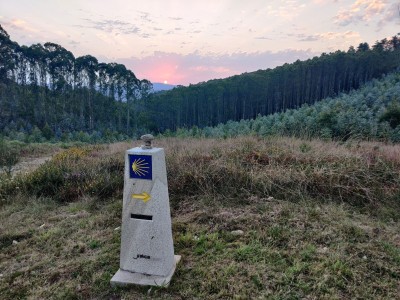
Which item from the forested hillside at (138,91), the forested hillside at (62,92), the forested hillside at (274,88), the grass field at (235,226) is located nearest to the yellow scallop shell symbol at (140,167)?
the grass field at (235,226)

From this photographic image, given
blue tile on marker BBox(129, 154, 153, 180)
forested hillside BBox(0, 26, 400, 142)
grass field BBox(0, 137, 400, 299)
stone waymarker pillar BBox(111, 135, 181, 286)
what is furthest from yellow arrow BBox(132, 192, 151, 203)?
forested hillside BBox(0, 26, 400, 142)

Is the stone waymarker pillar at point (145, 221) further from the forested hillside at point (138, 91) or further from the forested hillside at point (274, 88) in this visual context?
the forested hillside at point (274, 88)

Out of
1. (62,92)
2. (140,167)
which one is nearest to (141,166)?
(140,167)

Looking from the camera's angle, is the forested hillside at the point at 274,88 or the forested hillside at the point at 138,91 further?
the forested hillside at the point at 274,88

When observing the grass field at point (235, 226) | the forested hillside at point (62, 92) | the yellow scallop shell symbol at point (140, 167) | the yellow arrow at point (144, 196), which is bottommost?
the grass field at point (235, 226)

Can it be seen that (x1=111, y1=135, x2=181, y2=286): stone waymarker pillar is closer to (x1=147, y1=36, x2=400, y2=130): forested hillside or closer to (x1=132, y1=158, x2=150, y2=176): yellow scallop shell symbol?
(x1=132, y1=158, x2=150, y2=176): yellow scallop shell symbol

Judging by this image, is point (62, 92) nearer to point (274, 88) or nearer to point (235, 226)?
point (274, 88)

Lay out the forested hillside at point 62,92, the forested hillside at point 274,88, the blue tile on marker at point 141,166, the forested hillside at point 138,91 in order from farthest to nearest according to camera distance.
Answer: the forested hillside at point 274,88 → the forested hillside at point 138,91 → the forested hillside at point 62,92 → the blue tile on marker at point 141,166

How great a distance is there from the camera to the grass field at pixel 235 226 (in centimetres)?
266

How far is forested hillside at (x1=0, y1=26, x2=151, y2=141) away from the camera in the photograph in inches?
1378

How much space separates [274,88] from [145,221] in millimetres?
56979

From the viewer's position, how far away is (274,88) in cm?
5566

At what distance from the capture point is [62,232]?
13.1 feet

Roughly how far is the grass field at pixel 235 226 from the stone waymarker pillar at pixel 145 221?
6.7 inches
